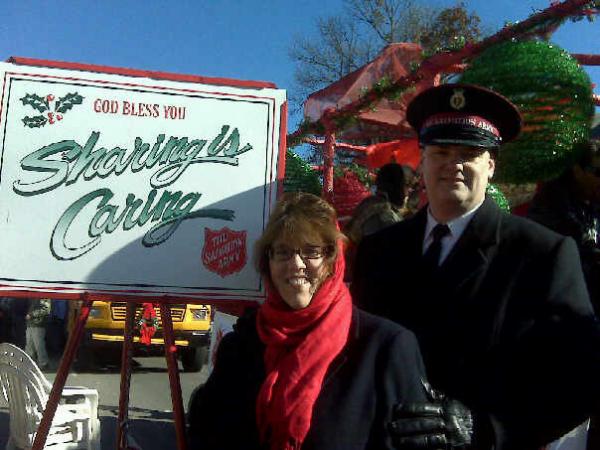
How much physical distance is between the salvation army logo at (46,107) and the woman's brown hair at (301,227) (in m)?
1.30

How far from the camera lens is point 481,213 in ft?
6.79

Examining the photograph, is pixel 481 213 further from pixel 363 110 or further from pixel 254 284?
pixel 363 110

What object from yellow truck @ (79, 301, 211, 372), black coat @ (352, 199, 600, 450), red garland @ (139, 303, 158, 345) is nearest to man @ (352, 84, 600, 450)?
black coat @ (352, 199, 600, 450)

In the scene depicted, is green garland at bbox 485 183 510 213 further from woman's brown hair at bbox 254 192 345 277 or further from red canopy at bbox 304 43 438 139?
woman's brown hair at bbox 254 192 345 277

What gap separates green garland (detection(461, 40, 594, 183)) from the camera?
303 centimetres

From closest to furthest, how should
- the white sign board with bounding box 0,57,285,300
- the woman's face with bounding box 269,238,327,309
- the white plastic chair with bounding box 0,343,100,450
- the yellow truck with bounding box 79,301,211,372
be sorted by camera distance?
the woman's face with bounding box 269,238,327,309, the white sign board with bounding box 0,57,285,300, the white plastic chair with bounding box 0,343,100,450, the yellow truck with bounding box 79,301,211,372

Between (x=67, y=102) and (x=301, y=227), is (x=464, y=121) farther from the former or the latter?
(x=67, y=102)

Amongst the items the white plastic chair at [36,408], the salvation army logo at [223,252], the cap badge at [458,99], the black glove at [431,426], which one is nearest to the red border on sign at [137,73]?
the salvation army logo at [223,252]

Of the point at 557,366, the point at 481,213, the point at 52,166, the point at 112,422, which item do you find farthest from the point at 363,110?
the point at 112,422

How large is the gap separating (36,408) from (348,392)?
13.2ft

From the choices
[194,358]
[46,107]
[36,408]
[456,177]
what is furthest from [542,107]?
[194,358]

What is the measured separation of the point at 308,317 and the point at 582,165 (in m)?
1.75

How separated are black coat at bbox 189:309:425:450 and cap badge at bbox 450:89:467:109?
69 cm

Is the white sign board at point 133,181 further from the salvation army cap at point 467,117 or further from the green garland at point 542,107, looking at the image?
the salvation army cap at point 467,117
